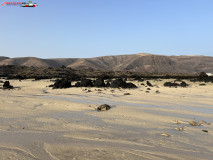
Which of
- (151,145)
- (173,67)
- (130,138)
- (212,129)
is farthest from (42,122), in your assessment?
(173,67)

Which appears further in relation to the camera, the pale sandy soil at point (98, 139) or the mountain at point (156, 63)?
the mountain at point (156, 63)

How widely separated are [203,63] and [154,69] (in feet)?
128

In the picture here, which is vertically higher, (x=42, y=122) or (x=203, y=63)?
(x=203, y=63)

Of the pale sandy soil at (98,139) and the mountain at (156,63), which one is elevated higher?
the mountain at (156,63)

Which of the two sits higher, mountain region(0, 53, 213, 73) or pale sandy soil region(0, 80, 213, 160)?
mountain region(0, 53, 213, 73)

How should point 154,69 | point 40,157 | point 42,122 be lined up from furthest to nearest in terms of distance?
point 154,69 → point 42,122 → point 40,157

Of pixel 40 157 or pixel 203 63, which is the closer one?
pixel 40 157

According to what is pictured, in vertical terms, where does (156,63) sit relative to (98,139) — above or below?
above

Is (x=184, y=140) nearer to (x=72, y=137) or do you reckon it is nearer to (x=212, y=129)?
(x=212, y=129)

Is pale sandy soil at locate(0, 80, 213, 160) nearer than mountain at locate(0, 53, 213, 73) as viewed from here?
Yes

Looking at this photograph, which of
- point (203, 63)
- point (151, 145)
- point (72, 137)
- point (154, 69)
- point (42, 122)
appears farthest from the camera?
point (203, 63)

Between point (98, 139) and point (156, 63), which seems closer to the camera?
point (98, 139)

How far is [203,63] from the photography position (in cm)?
13725

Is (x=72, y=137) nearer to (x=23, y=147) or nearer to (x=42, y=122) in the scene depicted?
(x=23, y=147)
